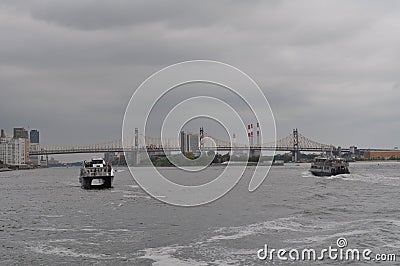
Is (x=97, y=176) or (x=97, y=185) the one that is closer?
(x=97, y=176)

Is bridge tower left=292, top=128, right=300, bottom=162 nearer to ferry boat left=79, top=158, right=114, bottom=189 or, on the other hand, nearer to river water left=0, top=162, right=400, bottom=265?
ferry boat left=79, top=158, right=114, bottom=189

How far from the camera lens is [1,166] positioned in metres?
199

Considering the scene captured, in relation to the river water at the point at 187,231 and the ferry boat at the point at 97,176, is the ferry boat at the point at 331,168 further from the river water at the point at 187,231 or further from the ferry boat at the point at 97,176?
the river water at the point at 187,231

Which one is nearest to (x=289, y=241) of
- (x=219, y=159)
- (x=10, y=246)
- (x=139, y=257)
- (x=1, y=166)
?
(x=139, y=257)

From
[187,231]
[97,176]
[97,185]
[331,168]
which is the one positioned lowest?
[187,231]

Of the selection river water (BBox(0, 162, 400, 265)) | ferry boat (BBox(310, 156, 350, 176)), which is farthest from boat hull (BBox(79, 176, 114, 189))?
ferry boat (BBox(310, 156, 350, 176))

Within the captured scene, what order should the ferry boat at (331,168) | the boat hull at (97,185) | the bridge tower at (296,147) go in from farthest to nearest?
the bridge tower at (296,147) < the ferry boat at (331,168) < the boat hull at (97,185)

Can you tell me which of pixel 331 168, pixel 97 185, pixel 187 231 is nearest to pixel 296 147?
pixel 331 168

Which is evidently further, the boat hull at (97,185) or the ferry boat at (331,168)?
the ferry boat at (331,168)

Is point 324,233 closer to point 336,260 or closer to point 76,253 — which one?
point 336,260

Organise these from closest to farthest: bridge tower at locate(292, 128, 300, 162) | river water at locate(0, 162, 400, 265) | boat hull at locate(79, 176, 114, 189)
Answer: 1. river water at locate(0, 162, 400, 265)
2. boat hull at locate(79, 176, 114, 189)
3. bridge tower at locate(292, 128, 300, 162)

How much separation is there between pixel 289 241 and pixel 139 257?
6420 millimetres

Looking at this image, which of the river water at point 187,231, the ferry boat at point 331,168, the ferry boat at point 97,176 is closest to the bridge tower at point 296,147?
the ferry boat at point 331,168

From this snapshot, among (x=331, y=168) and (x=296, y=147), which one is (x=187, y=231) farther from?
(x=296, y=147)
